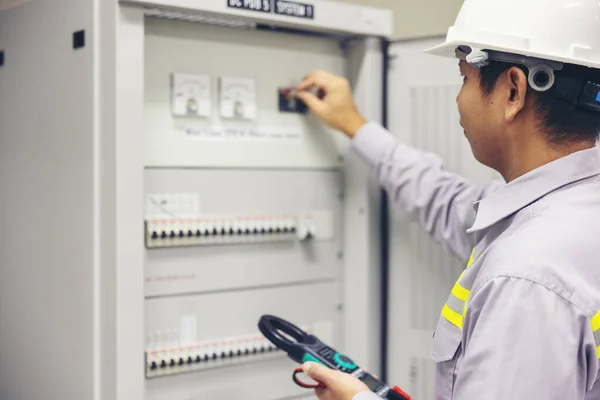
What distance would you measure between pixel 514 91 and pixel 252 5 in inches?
24.1

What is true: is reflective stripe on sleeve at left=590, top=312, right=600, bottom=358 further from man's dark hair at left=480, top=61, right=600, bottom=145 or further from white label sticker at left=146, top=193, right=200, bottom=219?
white label sticker at left=146, top=193, right=200, bottom=219

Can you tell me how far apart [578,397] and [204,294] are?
2.62 feet

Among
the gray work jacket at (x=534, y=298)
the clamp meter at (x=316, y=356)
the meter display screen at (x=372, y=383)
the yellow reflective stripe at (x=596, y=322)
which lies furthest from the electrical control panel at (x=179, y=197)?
the yellow reflective stripe at (x=596, y=322)

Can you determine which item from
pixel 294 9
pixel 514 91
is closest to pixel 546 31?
pixel 514 91

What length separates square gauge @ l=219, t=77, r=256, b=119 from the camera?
1475 millimetres

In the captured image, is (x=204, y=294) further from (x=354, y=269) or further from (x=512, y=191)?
(x=512, y=191)

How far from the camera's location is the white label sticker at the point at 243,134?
1447mm

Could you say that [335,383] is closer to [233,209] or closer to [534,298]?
[534,298]

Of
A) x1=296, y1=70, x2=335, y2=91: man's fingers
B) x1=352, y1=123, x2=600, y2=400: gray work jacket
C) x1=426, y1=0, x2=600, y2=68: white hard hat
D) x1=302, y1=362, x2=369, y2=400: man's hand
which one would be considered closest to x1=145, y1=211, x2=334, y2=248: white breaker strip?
x1=296, y1=70, x2=335, y2=91: man's fingers

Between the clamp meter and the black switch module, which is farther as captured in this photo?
the black switch module

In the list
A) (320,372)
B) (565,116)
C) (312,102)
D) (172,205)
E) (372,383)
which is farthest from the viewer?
(312,102)

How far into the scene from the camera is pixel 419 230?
1.65 metres

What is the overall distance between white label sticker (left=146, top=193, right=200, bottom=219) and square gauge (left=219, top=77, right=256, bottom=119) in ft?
0.64

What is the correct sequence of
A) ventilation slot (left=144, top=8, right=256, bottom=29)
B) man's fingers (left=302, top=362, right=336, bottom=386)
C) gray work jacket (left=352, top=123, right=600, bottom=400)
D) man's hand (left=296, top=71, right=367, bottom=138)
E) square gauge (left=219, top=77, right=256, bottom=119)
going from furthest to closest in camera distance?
man's hand (left=296, top=71, right=367, bottom=138)
square gauge (left=219, top=77, right=256, bottom=119)
ventilation slot (left=144, top=8, right=256, bottom=29)
man's fingers (left=302, top=362, right=336, bottom=386)
gray work jacket (left=352, top=123, right=600, bottom=400)
